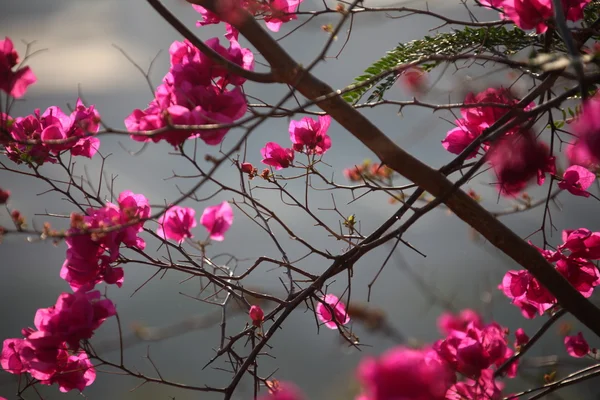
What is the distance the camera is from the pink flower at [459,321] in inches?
27.6

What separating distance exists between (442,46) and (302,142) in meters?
0.24

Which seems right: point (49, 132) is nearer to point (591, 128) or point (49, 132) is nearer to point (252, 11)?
point (252, 11)

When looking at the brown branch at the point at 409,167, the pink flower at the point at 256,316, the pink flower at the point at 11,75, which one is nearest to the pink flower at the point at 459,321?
the brown branch at the point at 409,167

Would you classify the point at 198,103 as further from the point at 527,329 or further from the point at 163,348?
the point at 527,329

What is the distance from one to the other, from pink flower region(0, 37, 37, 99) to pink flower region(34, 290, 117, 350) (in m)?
0.23

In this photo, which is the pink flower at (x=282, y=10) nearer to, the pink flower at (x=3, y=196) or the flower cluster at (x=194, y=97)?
the flower cluster at (x=194, y=97)

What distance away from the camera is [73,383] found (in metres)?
0.69

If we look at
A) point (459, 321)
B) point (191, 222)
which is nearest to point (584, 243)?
point (459, 321)

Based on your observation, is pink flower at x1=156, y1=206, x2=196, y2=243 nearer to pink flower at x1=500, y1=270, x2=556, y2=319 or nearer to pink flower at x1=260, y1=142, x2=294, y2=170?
pink flower at x1=260, y1=142, x2=294, y2=170

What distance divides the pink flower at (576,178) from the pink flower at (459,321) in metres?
0.20

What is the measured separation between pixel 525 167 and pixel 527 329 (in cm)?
145

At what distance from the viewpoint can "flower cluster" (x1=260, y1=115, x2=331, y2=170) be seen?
2.75 feet

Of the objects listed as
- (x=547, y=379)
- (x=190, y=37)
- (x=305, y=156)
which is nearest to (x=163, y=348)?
(x=305, y=156)

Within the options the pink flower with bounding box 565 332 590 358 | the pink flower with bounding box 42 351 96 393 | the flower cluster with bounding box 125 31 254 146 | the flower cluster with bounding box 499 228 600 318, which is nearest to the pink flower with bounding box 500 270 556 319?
the flower cluster with bounding box 499 228 600 318
